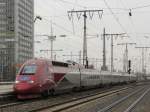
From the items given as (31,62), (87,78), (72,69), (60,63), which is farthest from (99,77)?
(31,62)

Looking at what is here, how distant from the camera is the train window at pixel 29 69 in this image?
31344mm

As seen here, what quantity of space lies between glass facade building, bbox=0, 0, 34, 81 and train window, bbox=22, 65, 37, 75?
36.9 m

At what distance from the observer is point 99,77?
5834 centimetres

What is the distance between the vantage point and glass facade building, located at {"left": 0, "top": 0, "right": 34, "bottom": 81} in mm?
77188

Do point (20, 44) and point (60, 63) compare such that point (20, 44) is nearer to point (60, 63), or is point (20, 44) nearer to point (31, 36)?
point (31, 36)

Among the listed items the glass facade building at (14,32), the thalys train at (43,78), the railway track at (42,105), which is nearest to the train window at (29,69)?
the thalys train at (43,78)

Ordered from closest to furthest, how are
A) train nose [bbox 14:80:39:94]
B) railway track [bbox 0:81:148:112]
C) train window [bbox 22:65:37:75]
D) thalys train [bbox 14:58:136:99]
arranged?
railway track [bbox 0:81:148:112]
train nose [bbox 14:80:39:94]
thalys train [bbox 14:58:136:99]
train window [bbox 22:65:37:75]

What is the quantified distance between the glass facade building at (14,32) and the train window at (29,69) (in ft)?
121

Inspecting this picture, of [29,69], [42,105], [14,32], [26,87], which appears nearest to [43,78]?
[29,69]

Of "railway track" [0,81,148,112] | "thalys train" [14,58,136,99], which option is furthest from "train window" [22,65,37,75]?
"railway track" [0,81,148,112]

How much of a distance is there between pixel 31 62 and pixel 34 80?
7.95 ft

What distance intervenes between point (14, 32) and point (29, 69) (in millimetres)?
43646

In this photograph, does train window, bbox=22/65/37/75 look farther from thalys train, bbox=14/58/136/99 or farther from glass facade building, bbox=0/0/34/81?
glass facade building, bbox=0/0/34/81

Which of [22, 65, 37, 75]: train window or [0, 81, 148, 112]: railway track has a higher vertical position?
[22, 65, 37, 75]: train window
